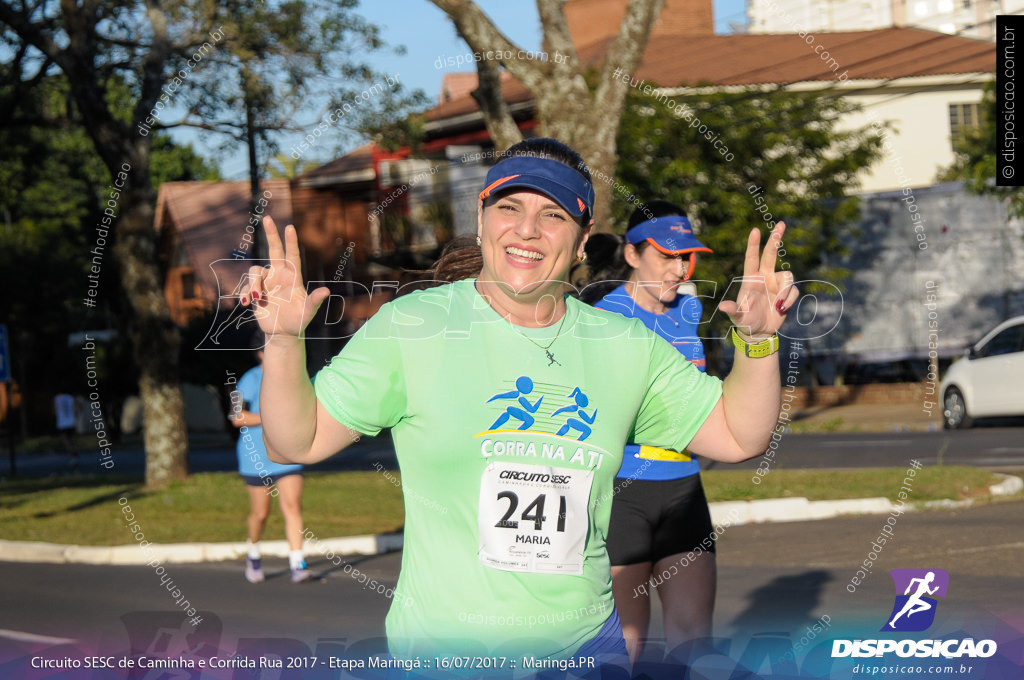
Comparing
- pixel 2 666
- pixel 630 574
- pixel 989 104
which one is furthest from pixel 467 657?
pixel 989 104

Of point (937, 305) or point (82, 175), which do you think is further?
point (82, 175)

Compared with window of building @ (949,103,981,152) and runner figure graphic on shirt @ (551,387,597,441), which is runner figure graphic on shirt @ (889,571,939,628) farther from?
window of building @ (949,103,981,152)

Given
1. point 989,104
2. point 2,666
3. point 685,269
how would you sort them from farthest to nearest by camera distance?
point 989,104
point 2,666
point 685,269

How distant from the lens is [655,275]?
17.3 ft

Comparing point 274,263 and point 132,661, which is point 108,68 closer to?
point 132,661

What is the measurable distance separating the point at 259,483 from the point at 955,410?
46.0 ft

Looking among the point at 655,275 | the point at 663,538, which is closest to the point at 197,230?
the point at 655,275

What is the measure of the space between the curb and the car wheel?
824cm

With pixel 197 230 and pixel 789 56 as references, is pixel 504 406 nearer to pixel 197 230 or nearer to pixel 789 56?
pixel 789 56

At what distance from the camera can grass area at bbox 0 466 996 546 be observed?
459 inches

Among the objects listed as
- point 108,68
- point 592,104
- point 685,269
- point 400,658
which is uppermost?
point 108,68

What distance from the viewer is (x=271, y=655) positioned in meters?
3.39

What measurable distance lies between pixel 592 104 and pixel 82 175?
4628 cm

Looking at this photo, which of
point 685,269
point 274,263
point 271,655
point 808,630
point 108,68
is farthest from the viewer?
point 108,68
